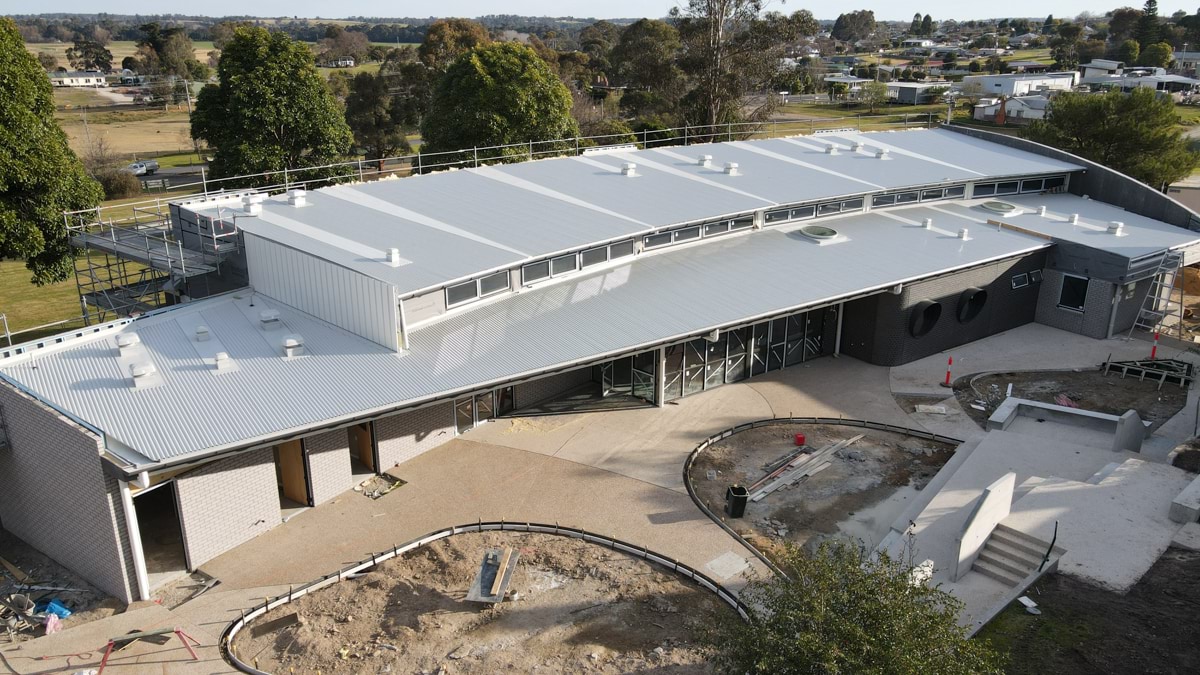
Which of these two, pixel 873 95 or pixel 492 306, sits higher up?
pixel 873 95

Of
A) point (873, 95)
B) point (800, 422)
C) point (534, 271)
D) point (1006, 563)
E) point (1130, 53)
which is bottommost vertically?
point (800, 422)

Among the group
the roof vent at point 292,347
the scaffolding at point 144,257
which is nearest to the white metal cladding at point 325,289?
the roof vent at point 292,347

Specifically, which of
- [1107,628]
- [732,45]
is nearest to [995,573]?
[1107,628]

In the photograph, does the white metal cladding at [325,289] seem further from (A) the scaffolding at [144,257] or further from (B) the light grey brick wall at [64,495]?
(B) the light grey brick wall at [64,495]

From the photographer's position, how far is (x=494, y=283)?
89.9ft

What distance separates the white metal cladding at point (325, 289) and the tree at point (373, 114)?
51.7 m

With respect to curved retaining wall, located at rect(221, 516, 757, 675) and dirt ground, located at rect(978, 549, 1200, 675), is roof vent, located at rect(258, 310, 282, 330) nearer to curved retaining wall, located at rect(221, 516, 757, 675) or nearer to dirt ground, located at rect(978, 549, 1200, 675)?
curved retaining wall, located at rect(221, 516, 757, 675)

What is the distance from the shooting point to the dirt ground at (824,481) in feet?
73.4

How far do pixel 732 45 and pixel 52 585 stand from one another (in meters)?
60.4

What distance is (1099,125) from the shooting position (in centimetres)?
5294

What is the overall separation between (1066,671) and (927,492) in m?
7.89

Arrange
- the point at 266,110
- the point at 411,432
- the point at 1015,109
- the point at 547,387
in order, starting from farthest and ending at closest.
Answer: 1. the point at 1015,109
2. the point at 266,110
3. the point at 547,387
4. the point at 411,432

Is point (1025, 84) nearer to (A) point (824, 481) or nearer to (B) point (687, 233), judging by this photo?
(B) point (687, 233)

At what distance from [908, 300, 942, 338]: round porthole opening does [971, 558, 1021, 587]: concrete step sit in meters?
13.6
